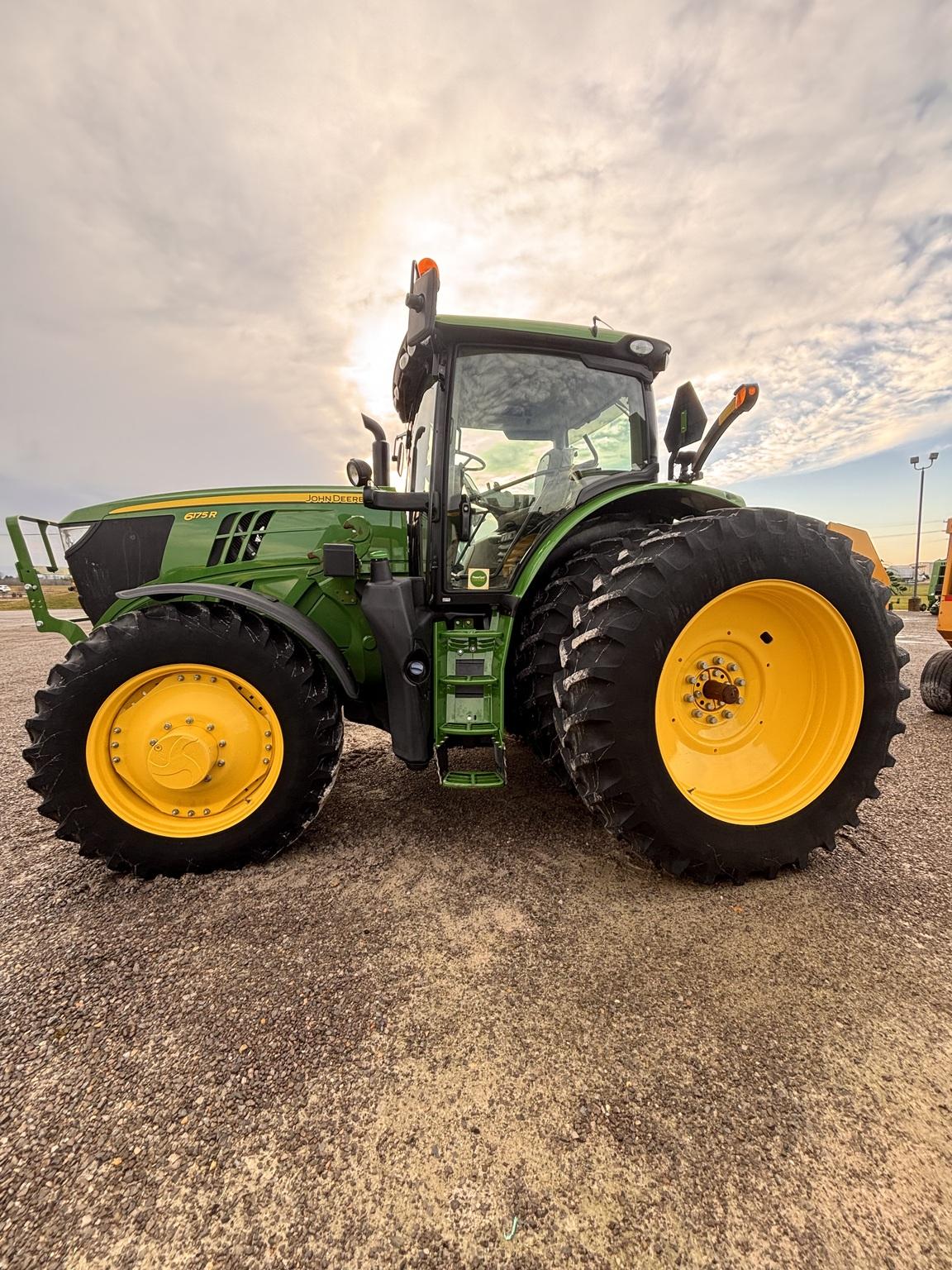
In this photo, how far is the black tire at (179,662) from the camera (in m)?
1.97

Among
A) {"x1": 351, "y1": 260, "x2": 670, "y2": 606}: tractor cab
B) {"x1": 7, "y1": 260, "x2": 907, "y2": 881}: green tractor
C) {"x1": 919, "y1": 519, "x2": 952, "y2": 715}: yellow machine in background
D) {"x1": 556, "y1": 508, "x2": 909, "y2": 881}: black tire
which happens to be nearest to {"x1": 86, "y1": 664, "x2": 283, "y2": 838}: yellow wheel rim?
{"x1": 7, "y1": 260, "x2": 907, "y2": 881}: green tractor

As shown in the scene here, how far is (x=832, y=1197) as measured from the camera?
98cm

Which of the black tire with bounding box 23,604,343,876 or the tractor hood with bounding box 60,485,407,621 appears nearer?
the black tire with bounding box 23,604,343,876

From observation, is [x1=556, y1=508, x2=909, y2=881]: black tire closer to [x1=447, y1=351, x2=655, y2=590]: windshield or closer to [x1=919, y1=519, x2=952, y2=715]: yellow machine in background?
[x1=447, y1=351, x2=655, y2=590]: windshield

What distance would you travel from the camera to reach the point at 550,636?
2.22m

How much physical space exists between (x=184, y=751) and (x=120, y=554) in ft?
3.73

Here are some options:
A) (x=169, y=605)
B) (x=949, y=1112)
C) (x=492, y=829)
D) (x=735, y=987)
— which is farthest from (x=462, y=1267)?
(x=169, y=605)

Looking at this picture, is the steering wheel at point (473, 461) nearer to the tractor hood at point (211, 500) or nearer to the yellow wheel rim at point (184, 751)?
the tractor hood at point (211, 500)

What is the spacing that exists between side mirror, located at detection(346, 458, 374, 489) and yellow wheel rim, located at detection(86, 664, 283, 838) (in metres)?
1.05

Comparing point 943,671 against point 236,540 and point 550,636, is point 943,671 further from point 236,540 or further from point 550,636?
point 236,540

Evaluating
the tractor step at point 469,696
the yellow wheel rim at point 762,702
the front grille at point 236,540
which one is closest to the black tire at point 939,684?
the yellow wheel rim at point 762,702

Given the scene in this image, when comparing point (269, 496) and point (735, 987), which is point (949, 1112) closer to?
point (735, 987)

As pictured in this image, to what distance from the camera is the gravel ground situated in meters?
0.94

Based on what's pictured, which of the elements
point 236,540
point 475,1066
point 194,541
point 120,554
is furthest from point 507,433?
point 475,1066
